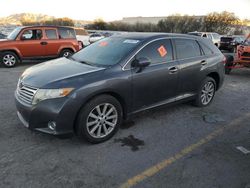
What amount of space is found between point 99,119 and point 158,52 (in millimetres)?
1676

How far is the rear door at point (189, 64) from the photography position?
4.67 m

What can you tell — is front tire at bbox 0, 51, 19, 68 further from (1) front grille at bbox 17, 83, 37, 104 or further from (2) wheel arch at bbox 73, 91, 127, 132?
(2) wheel arch at bbox 73, 91, 127, 132

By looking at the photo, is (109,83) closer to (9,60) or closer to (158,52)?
(158,52)

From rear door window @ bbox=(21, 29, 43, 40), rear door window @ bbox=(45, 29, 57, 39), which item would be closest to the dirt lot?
rear door window @ bbox=(21, 29, 43, 40)

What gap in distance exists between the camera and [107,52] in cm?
428

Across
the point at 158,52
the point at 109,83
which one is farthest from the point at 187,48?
the point at 109,83

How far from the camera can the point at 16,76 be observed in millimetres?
8305

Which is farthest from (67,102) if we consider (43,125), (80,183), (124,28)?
(124,28)

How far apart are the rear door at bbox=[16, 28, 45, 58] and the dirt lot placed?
5.92 metres

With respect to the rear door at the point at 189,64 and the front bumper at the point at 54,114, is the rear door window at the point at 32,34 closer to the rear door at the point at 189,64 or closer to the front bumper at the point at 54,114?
the rear door at the point at 189,64

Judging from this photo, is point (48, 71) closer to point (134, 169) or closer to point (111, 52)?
point (111, 52)

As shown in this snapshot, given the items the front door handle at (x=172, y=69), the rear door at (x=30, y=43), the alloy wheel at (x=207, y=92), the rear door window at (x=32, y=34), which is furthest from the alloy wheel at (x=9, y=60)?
the alloy wheel at (x=207, y=92)

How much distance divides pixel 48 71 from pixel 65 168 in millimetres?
1567

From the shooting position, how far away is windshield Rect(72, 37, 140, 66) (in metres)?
3.96
